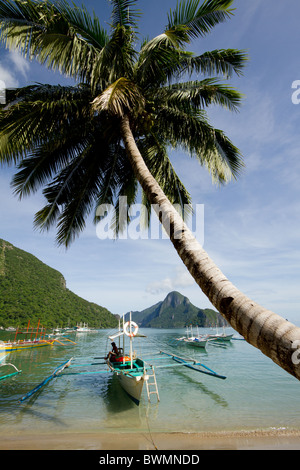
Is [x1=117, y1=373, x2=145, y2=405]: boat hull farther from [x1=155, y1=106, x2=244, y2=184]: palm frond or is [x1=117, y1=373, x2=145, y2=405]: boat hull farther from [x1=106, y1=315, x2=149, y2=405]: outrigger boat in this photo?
[x1=155, y1=106, x2=244, y2=184]: palm frond

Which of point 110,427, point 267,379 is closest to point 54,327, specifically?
point 267,379

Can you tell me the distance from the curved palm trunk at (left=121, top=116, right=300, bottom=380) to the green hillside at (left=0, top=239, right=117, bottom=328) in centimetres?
7169

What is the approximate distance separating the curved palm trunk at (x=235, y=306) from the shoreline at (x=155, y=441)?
7.07 m

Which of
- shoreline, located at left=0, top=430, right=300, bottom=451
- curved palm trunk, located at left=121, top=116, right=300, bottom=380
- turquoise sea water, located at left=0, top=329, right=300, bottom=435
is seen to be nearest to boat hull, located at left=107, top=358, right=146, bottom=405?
turquoise sea water, located at left=0, top=329, right=300, bottom=435

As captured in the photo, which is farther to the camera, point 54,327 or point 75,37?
point 54,327

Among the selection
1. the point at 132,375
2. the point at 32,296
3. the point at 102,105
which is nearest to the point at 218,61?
the point at 102,105

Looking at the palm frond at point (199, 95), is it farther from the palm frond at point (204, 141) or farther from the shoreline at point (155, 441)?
the shoreline at point (155, 441)

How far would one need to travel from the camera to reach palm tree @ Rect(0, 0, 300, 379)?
5.66 metres

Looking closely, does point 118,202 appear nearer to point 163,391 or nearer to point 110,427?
point 110,427

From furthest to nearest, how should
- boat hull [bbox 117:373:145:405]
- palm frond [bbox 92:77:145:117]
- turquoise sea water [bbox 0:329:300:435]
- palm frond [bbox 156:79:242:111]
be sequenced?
boat hull [bbox 117:373:145:405], turquoise sea water [bbox 0:329:300:435], palm frond [bbox 156:79:242:111], palm frond [bbox 92:77:145:117]

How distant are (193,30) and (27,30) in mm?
4165

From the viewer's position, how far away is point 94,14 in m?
6.77

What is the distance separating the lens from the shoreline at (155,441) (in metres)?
7.31

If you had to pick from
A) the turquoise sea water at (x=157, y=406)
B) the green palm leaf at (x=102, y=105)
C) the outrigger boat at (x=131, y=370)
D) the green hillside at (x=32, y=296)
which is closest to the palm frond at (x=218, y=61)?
the green palm leaf at (x=102, y=105)
